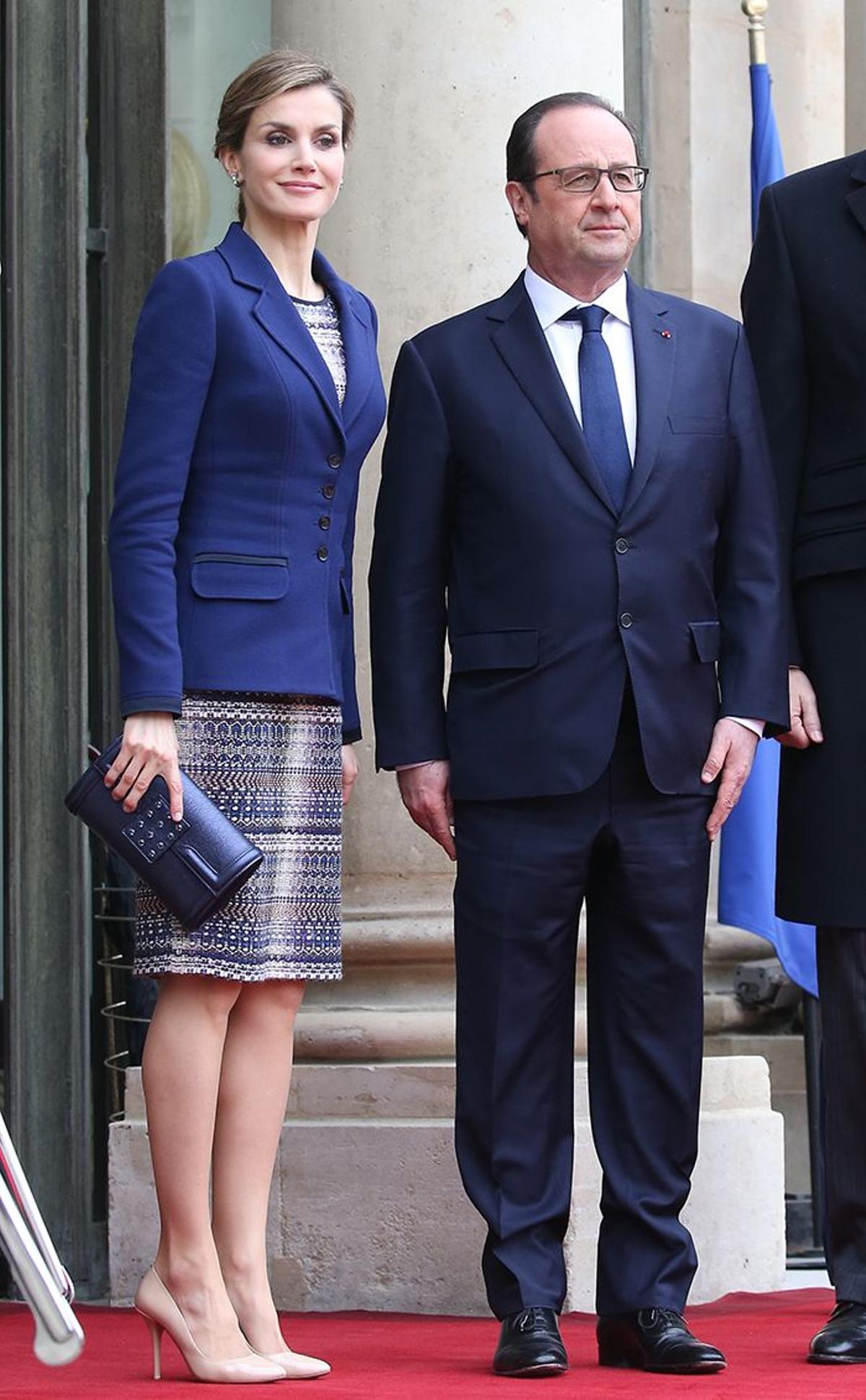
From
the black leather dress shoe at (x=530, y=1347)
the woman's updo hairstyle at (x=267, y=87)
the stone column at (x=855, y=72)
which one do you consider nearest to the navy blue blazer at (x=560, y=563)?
the woman's updo hairstyle at (x=267, y=87)

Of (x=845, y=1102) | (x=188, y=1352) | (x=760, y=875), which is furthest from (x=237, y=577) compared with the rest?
(x=760, y=875)

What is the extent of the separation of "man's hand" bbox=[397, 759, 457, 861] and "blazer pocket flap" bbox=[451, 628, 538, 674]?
18 cm

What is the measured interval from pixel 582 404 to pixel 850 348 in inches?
18.6

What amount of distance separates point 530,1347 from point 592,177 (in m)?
1.90

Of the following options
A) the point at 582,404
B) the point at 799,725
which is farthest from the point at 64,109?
the point at 799,725

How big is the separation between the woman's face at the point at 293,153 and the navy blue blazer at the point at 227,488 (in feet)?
0.33

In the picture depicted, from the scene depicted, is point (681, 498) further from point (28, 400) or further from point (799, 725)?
point (28, 400)

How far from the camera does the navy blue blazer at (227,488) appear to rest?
172 inches

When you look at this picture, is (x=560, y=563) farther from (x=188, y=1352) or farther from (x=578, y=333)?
(x=188, y=1352)

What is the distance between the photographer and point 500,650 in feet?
15.0

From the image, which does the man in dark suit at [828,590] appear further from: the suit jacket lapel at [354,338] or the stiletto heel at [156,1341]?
the stiletto heel at [156,1341]

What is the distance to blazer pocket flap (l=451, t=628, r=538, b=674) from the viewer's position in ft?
14.9

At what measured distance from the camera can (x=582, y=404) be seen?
4.61 metres

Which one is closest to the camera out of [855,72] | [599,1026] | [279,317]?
[279,317]
